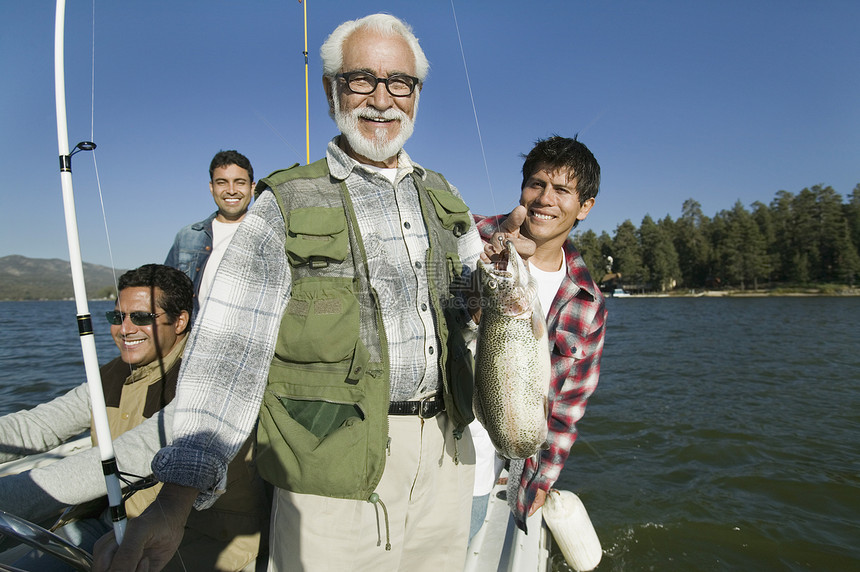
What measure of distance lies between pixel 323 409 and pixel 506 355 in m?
0.89

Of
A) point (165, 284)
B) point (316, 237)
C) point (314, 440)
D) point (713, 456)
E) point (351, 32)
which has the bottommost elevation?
point (713, 456)

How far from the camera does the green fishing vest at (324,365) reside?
2.00m

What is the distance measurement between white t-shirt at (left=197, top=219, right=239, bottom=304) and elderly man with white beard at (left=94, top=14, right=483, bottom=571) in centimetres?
277

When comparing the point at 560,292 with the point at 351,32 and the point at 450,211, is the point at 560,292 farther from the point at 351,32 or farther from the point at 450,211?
the point at 351,32

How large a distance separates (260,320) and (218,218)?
4.23m

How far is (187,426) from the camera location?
69.1 inches

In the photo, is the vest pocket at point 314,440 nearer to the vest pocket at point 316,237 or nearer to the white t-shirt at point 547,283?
the vest pocket at point 316,237

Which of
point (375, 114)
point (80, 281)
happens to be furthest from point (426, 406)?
point (80, 281)

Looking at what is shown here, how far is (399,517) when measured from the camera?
7.48 ft

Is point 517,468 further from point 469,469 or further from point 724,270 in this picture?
point 724,270

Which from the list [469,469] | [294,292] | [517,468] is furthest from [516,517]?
[294,292]

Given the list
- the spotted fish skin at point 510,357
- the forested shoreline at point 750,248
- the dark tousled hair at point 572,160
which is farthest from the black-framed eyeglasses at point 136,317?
the forested shoreline at point 750,248

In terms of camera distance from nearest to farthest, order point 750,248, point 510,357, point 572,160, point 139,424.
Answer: point 510,357 → point 139,424 → point 572,160 → point 750,248

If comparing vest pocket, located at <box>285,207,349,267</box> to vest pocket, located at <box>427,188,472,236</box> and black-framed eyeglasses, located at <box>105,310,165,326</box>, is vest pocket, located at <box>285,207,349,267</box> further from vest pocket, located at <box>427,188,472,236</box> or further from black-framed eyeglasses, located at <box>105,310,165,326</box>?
black-framed eyeglasses, located at <box>105,310,165,326</box>
